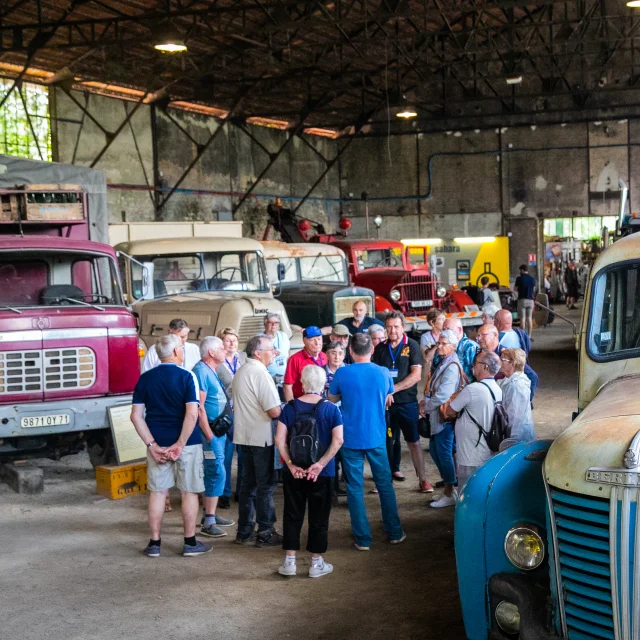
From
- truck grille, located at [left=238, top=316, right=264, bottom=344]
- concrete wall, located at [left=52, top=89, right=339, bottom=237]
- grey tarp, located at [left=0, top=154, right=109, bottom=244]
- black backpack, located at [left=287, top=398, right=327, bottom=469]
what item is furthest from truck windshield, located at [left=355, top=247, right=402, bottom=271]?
black backpack, located at [left=287, top=398, right=327, bottom=469]

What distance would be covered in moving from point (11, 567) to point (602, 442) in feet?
16.0

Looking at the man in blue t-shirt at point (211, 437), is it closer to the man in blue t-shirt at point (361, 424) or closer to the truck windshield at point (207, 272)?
the man in blue t-shirt at point (361, 424)

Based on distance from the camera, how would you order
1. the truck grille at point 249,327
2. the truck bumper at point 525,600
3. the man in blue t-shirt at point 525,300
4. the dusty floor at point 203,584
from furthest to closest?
the man in blue t-shirt at point 525,300 < the truck grille at point 249,327 < the dusty floor at point 203,584 < the truck bumper at point 525,600

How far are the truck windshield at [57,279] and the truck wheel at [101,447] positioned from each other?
1341 mm

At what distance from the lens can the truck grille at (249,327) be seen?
A: 1159 cm

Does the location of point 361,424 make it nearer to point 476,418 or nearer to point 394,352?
point 476,418

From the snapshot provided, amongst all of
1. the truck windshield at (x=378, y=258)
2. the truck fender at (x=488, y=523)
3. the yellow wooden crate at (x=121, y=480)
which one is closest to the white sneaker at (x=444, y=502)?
the yellow wooden crate at (x=121, y=480)

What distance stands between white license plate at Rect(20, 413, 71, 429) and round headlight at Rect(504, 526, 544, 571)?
226 inches

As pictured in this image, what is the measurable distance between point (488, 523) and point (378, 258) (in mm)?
17336

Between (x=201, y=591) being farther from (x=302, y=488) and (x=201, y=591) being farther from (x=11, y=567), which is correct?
(x=11, y=567)

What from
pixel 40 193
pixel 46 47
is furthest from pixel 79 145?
pixel 40 193

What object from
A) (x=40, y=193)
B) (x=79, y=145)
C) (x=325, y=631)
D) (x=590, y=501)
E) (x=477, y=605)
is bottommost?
(x=325, y=631)

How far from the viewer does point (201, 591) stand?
6.46 m

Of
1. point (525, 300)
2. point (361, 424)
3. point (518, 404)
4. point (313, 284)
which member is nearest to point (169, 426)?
point (361, 424)
